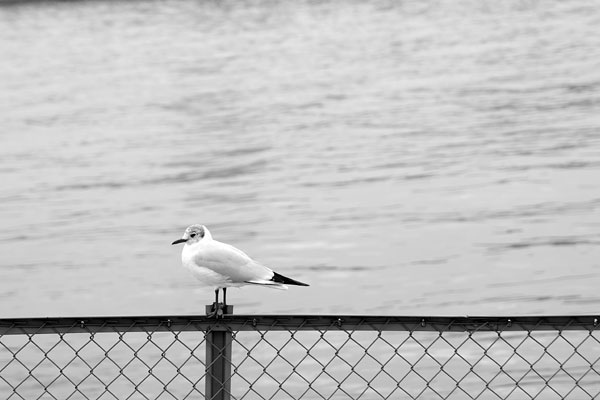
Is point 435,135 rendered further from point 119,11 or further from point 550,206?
point 119,11

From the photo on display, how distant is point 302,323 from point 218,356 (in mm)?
371

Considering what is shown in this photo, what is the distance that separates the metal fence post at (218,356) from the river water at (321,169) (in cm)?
840

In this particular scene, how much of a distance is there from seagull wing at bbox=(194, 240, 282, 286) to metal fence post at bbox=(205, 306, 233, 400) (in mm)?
1415

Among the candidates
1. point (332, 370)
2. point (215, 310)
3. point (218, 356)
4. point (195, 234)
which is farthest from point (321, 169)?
point (218, 356)

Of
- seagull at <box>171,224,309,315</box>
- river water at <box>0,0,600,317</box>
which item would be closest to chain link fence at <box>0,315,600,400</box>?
seagull at <box>171,224,309,315</box>

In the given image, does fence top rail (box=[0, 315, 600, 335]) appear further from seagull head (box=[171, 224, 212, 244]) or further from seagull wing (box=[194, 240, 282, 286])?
seagull head (box=[171, 224, 212, 244])

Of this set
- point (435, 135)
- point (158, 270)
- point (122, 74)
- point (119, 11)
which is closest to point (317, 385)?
point (158, 270)

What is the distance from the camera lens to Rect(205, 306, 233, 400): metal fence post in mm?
4980

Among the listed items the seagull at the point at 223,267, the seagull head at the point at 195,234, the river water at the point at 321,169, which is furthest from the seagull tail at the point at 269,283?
the river water at the point at 321,169

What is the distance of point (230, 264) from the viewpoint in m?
6.52

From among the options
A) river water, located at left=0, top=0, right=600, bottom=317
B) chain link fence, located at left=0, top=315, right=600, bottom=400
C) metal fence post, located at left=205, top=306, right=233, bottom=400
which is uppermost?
metal fence post, located at left=205, top=306, right=233, bottom=400

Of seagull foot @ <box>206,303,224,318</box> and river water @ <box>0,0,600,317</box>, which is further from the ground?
seagull foot @ <box>206,303,224,318</box>

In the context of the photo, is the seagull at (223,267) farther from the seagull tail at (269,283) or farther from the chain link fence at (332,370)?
the chain link fence at (332,370)

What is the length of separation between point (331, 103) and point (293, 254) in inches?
634
